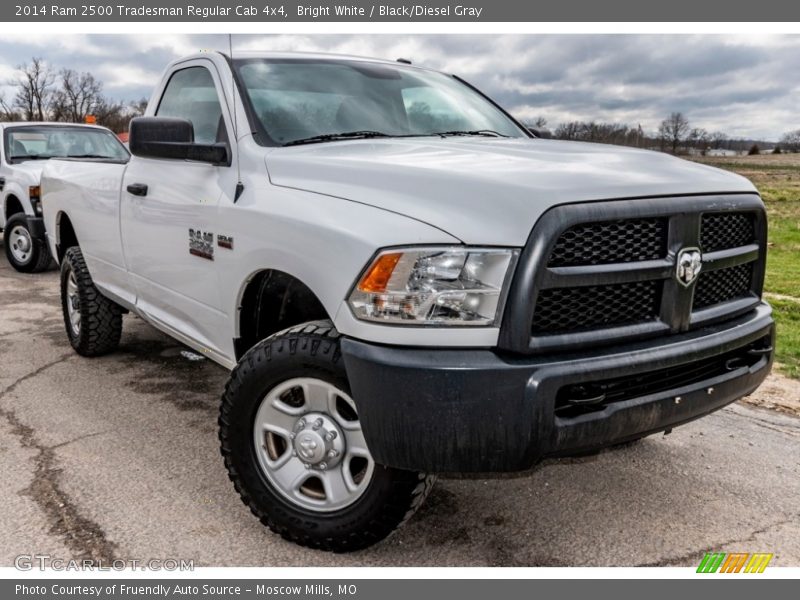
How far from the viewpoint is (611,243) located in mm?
2451

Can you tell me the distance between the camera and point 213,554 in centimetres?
279

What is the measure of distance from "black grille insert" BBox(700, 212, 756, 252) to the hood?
0.35 feet

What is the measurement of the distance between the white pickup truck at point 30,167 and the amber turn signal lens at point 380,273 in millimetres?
7583

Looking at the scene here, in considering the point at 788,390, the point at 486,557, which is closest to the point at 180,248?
the point at 486,557

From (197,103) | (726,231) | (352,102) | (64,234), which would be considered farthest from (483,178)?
(64,234)

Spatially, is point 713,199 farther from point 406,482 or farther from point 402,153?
point 406,482

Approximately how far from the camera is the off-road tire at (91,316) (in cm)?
515

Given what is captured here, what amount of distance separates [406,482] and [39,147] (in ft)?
30.8

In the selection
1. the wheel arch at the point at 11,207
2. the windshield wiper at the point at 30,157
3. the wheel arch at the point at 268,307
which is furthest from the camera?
the windshield wiper at the point at 30,157

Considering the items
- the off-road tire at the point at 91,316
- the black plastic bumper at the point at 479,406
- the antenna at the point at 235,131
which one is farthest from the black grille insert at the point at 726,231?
the off-road tire at the point at 91,316

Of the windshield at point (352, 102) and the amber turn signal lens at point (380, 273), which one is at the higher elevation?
the windshield at point (352, 102)

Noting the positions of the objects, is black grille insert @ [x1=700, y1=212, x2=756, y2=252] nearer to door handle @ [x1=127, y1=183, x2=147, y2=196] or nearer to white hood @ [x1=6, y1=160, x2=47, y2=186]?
door handle @ [x1=127, y1=183, x2=147, y2=196]

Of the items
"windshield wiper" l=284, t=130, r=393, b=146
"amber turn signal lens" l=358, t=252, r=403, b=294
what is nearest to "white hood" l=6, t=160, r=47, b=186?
"windshield wiper" l=284, t=130, r=393, b=146

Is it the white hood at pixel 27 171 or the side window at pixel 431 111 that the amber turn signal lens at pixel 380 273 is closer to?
the side window at pixel 431 111
